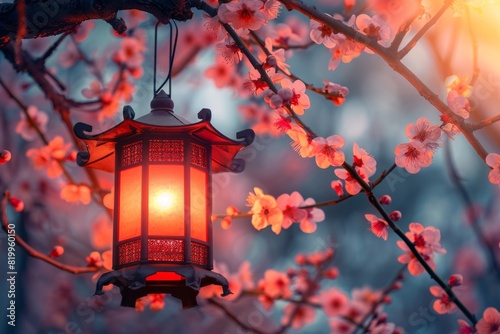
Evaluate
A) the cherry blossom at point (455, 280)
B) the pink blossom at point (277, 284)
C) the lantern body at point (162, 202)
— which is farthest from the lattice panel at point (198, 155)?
the pink blossom at point (277, 284)

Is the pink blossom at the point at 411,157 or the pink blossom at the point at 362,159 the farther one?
the pink blossom at the point at 362,159

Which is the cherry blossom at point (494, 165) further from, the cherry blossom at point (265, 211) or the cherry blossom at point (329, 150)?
the cherry blossom at point (265, 211)

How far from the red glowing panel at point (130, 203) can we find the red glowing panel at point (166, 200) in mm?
49

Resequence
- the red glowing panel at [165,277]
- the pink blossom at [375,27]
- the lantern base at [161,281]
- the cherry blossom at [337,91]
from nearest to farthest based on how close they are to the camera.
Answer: the lantern base at [161,281] < the red glowing panel at [165,277] < the pink blossom at [375,27] < the cherry blossom at [337,91]

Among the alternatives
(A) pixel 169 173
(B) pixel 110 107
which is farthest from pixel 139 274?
(B) pixel 110 107

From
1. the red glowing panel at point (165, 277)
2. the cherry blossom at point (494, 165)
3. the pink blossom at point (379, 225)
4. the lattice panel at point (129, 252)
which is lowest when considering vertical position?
the red glowing panel at point (165, 277)

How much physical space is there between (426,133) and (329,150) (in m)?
0.35

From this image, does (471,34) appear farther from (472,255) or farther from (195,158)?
(472,255)

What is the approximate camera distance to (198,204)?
245 cm

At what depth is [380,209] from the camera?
2.37 m

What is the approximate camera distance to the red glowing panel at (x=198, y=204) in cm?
241

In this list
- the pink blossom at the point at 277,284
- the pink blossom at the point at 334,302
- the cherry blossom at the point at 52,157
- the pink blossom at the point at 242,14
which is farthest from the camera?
the pink blossom at the point at 334,302

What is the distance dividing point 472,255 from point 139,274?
23.1ft

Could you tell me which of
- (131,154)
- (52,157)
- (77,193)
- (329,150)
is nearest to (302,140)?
(329,150)
